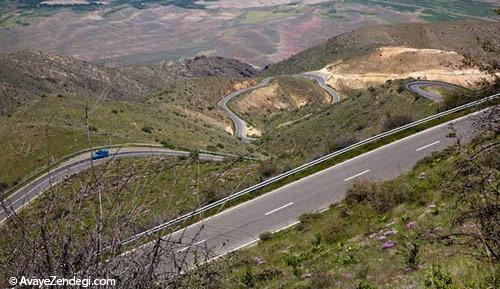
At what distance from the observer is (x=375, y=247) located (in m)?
11.6

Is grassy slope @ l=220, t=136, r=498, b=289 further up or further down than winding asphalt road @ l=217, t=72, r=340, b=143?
further up

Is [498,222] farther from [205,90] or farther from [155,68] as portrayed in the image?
[155,68]

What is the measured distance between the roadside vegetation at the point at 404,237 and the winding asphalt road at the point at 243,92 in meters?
54.9

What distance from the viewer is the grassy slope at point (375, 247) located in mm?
7777

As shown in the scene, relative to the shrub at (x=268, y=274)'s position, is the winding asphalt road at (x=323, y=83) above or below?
below

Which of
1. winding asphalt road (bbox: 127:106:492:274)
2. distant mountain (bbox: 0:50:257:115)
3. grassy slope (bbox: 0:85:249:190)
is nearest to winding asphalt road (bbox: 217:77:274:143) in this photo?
grassy slope (bbox: 0:85:249:190)

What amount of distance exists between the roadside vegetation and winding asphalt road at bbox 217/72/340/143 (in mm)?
54900

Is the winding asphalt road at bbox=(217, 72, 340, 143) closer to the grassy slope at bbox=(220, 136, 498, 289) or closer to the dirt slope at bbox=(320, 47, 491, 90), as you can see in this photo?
the dirt slope at bbox=(320, 47, 491, 90)

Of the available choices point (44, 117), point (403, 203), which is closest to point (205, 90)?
point (44, 117)

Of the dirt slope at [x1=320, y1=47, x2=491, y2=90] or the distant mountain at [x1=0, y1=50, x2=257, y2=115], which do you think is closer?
the dirt slope at [x1=320, y1=47, x2=491, y2=90]

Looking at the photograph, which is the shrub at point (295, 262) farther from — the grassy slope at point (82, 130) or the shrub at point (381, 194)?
the grassy slope at point (82, 130)

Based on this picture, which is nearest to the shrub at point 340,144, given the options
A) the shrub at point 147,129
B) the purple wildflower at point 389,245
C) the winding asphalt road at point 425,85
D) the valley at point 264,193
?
the valley at point 264,193

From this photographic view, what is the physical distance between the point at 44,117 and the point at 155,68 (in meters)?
88.9

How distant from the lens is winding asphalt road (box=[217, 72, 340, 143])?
76525mm
